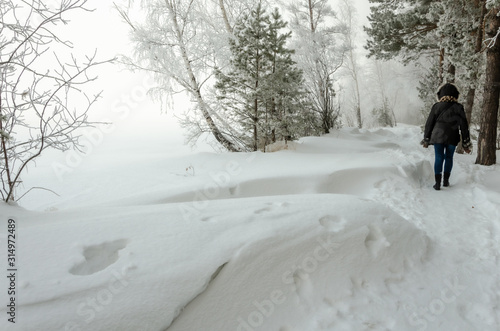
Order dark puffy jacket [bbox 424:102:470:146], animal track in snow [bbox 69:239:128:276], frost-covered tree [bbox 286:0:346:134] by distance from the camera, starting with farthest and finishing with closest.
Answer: frost-covered tree [bbox 286:0:346:134]
dark puffy jacket [bbox 424:102:470:146]
animal track in snow [bbox 69:239:128:276]

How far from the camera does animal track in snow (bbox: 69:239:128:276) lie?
67.0 inches

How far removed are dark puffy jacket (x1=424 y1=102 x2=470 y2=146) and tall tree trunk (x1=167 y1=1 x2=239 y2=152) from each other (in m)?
4.81

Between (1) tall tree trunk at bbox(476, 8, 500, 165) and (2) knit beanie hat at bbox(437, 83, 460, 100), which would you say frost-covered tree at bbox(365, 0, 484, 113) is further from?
(2) knit beanie hat at bbox(437, 83, 460, 100)

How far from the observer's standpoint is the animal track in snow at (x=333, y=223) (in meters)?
2.37

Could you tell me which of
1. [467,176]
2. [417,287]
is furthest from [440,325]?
[467,176]

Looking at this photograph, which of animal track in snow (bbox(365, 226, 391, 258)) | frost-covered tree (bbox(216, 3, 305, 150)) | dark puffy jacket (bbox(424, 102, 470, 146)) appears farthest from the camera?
frost-covered tree (bbox(216, 3, 305, 150))

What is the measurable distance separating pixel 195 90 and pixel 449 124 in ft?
19.0

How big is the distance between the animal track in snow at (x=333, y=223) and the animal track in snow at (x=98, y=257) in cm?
168

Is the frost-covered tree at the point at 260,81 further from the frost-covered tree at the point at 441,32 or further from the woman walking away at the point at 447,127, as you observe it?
the frost-covered tree at the point at 441,32

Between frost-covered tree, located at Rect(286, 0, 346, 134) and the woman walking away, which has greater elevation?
frost-covered tree, located at Rect(286, 0, 346, 134)

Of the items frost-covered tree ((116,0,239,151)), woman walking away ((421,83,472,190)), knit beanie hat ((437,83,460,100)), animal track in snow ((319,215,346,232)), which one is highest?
frost-covered tree ((116,0,239,151))

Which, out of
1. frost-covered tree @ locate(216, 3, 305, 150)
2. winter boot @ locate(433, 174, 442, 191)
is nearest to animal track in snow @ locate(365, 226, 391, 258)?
winter boot @ locate(433, 174, 442, 191)

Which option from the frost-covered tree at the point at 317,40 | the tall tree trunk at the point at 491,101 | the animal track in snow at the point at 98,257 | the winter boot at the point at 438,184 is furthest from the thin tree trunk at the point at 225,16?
the animal track in snow at the point at 98,257

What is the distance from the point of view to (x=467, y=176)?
4.77 m
